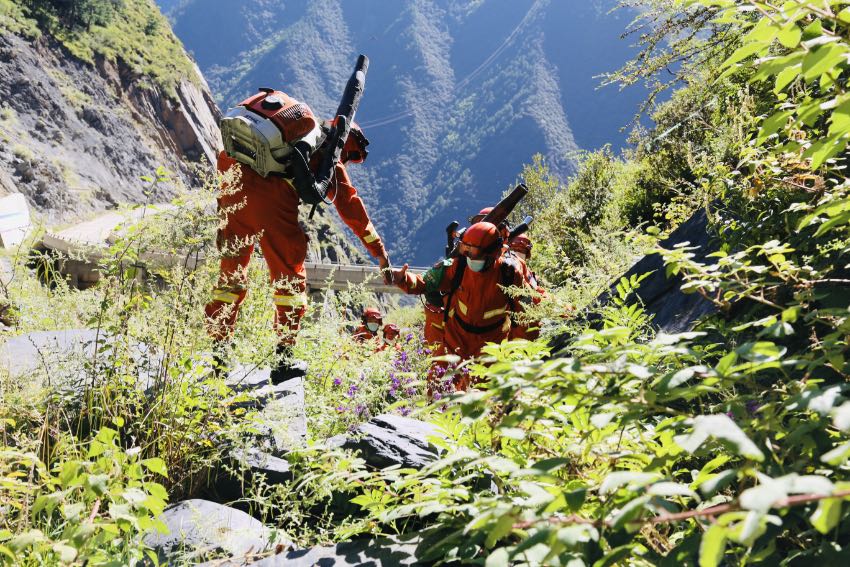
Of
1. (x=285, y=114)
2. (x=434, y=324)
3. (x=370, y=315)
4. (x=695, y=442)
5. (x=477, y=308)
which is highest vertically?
(x=285, y=114)

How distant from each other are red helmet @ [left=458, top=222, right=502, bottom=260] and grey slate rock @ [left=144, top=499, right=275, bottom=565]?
2.98 metres

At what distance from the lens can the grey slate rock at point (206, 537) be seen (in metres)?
1.76

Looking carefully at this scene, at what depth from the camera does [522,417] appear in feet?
3.32

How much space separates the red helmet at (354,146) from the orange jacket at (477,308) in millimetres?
1284

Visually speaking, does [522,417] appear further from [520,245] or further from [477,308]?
[520,245]

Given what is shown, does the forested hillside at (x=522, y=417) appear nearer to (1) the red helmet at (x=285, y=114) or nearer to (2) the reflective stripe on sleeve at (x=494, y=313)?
(2) the reflective stripe on sleeve at (x=494, y=313)

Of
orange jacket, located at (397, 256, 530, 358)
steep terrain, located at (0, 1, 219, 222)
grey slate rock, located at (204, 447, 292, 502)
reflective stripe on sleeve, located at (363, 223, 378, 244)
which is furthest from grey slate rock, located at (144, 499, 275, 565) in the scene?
steep terrain, located at (0, 1, 219, 222)

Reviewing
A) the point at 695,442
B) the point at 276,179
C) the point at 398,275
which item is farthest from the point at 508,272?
the point at 695,442

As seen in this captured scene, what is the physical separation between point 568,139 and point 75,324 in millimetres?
196205

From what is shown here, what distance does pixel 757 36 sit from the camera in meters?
1.03

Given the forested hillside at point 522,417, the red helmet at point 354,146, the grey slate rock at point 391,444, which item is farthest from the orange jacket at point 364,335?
the grey slate rock at point 391,444

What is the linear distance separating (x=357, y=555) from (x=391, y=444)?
53cm

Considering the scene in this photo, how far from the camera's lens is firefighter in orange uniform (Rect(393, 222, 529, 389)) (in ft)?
15.3

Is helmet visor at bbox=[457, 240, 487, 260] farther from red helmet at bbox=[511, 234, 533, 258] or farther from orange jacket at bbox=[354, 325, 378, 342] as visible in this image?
orange jacket at bbox=[354, 325, 378, 342]
